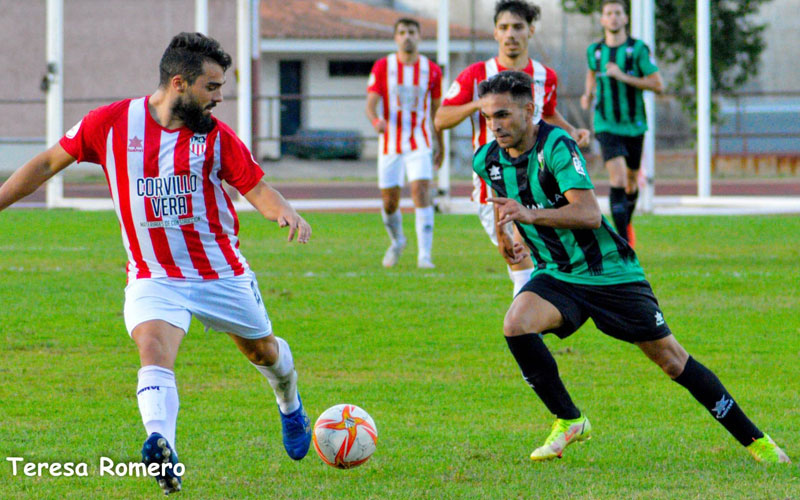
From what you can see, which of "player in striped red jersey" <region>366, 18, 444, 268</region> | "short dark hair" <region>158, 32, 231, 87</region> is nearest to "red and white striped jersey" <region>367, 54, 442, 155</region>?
"player in striped red jersey" <region>366, 18, 444, 268</region>

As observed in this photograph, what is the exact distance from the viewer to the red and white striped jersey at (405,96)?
11.7m

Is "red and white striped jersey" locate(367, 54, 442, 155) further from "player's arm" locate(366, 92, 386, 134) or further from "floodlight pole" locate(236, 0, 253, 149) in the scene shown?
"floodlight pole" locate(236, 0, 253, 149)

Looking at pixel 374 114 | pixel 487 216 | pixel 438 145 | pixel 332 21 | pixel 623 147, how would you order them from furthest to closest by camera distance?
pixel 332 21, pixel 623 147, pixel 374 114, pixel 438 145, pixel 487 216

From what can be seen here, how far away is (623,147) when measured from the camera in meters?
11.7

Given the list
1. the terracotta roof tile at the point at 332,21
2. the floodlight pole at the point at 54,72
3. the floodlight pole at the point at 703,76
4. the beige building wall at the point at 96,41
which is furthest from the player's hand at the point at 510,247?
the terracotta roof tile at the point at 332,21

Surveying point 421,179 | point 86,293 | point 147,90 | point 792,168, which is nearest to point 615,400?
point 86,293

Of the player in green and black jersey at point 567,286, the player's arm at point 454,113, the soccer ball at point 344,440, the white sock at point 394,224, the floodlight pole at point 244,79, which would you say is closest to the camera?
the soccer ball at point 344,440

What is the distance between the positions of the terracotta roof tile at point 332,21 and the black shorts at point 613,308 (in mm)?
31597

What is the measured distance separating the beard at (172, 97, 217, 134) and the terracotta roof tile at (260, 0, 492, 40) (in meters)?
31.9

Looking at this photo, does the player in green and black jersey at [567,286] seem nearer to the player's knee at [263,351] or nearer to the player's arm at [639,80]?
the player's knee at [263,351]

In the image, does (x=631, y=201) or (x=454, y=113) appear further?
(x=631, y=201)

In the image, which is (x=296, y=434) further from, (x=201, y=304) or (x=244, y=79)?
(x=244, y=79)

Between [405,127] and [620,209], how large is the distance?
7.39 ft

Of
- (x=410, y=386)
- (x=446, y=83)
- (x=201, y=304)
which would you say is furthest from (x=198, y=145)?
(x=446, y=83)
